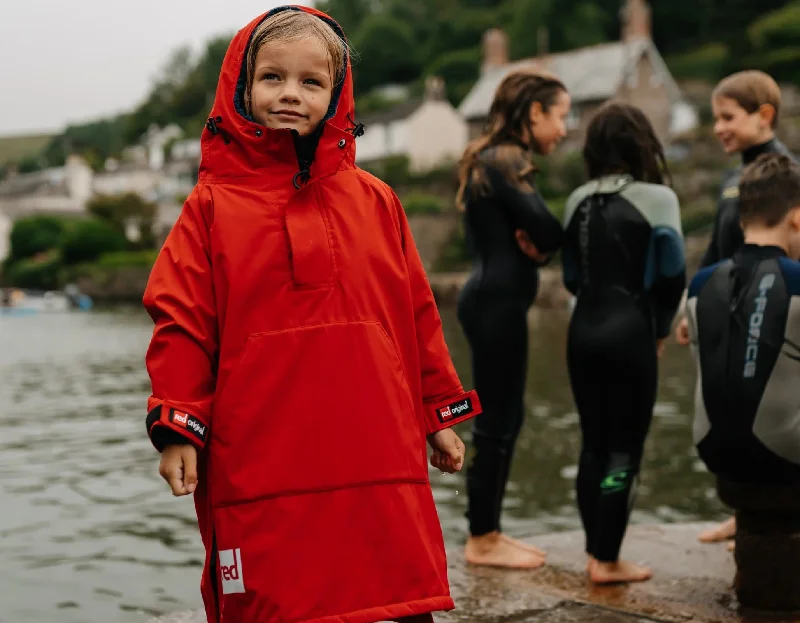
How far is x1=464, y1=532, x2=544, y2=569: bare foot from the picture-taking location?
4.84m

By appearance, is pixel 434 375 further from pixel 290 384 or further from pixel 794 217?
pixel 794 217

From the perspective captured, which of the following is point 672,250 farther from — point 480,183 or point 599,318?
point 480,183

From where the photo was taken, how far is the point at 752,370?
13.2 ft

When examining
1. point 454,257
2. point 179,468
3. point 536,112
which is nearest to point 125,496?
point 536,112

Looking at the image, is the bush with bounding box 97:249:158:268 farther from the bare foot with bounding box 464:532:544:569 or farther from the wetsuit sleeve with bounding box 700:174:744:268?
the bare foot with bounding box 464:532:544:569

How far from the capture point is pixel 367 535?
2818 millimetres

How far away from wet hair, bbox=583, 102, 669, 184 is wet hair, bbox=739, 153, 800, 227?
1.79ft

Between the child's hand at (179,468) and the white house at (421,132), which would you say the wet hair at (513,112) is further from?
the white house at (421,132)

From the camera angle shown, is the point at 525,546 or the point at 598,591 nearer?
the point at 598,591

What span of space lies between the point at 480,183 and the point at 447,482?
4.05m

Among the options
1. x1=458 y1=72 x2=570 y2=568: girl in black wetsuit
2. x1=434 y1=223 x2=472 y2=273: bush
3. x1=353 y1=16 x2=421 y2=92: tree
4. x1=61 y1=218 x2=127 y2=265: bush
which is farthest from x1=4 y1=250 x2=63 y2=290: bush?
x1=458 y1=72 x2=570 y2=568: girl in black wetsuit

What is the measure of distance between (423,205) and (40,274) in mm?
30298

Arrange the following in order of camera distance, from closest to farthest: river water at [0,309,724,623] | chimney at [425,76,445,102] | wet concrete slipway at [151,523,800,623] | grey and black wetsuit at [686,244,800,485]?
grey and black wetsuit at [686,244,800,485]
wet concrete slipway at [151,523,800,623]
river water at [0,309,724,623]
chimney at [425,76,445,102]

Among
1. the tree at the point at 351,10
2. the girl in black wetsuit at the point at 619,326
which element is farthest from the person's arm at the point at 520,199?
the tree at the point at 351,10
